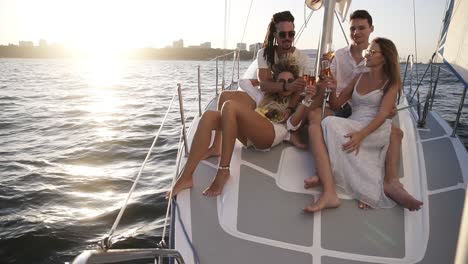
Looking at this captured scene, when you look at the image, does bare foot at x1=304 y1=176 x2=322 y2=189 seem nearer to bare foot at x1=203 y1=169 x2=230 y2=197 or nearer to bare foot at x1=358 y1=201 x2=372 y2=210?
bare foot at x1=358 y1=201 x2=372 y2=210

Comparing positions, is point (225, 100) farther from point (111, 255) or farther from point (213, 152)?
point (111, 255)

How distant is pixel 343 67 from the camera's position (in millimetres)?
3688

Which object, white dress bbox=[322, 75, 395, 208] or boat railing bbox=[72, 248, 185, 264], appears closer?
boat railing bbox=[72, 248, 185, 264]

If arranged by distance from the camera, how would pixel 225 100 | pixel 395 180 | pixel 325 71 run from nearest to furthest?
pixel 395 180 < pixel 325 71 < pixel 225 100

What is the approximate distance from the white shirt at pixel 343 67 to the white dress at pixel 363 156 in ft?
2.18

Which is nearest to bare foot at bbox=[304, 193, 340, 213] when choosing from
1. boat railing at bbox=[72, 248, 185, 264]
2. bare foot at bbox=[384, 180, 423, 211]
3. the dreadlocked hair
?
bare foot at bbox=[384, 180, 423, 211]

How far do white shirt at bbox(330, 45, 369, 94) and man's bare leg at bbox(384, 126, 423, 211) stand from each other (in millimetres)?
822

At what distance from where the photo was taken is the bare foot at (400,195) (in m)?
2.63

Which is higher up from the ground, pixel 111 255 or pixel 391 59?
pixel 391 59

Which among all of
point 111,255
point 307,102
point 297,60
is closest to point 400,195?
point 307,102

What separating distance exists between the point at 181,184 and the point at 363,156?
1372 millimetres

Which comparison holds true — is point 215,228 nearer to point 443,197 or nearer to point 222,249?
point 222,249

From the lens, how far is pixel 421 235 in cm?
247

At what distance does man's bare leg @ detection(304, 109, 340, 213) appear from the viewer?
2650 mm
